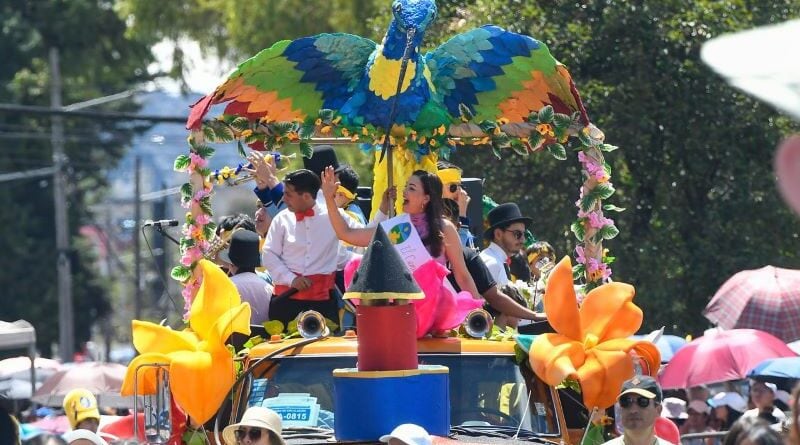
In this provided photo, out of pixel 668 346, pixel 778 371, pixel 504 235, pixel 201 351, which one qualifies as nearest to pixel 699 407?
pixel 668 346

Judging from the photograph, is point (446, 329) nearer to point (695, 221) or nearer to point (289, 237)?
point (289, 237)

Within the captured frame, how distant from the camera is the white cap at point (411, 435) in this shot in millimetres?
6770

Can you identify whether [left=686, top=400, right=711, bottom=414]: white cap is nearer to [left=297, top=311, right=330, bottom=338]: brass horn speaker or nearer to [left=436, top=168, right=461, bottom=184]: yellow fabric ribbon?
[left=436, top=168, right=461, bottom=184]: yellow fabric ribbon

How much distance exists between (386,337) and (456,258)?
184 centimetres

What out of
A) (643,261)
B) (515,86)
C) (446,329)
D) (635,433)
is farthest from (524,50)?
(643,261)

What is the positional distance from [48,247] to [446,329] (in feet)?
113

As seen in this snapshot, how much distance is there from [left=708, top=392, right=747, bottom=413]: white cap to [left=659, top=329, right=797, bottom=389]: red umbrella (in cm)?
19

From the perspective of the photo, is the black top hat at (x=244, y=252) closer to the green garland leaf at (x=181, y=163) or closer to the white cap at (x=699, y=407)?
the green garland leaf at (x=181, y=163)

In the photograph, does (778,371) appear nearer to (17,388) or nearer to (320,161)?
(320,161)

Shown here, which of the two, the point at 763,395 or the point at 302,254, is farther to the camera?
the point at 763,395

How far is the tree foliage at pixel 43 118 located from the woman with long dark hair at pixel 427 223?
1161 inches

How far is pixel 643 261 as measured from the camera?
55.4 ft

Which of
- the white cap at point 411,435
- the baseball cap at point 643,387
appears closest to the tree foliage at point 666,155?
the baseball cap at point 643,387

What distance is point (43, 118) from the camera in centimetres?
3975
